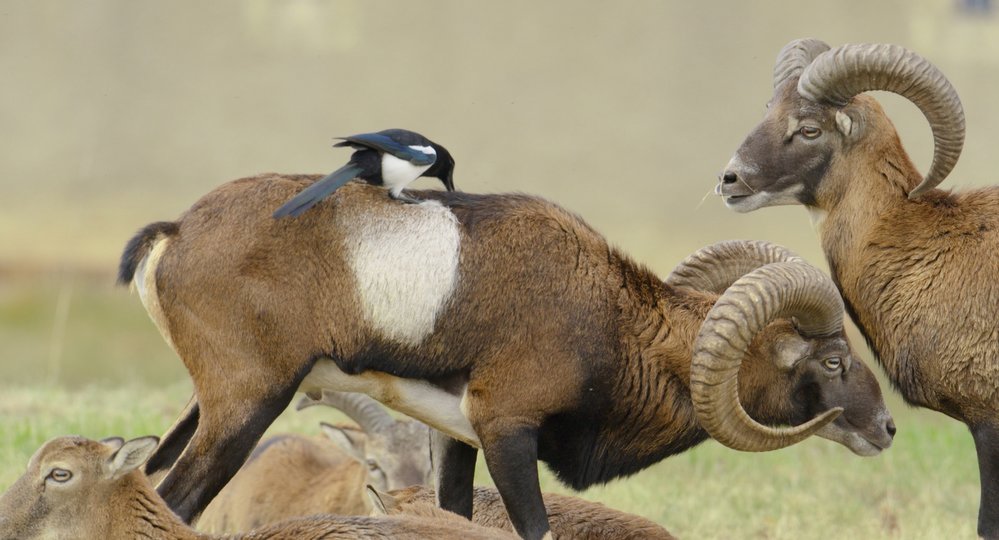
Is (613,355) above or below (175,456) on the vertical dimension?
above

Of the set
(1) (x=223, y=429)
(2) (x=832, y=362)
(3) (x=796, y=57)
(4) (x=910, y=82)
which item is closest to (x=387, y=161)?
(1) (x=223, y=429)

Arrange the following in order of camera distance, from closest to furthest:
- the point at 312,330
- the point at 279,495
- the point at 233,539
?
the point at 233,539 → the point at 312,330 → the point at 279,495

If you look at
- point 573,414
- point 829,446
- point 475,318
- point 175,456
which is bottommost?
point 829,446

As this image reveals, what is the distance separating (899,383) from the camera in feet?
29.9

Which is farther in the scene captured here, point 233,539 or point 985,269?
point 985,269

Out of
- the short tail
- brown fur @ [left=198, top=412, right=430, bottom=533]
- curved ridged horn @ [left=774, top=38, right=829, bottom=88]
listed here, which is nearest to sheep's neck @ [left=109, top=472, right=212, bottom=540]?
the short tail

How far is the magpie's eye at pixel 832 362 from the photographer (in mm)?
8875

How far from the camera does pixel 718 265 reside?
31.6 feet

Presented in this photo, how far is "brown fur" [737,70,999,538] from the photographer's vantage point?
8.80 m

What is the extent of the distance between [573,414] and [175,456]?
2.41 meters

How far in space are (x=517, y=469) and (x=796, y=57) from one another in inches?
143

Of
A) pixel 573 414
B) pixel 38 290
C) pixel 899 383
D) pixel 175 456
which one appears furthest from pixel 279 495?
pixel 38 290

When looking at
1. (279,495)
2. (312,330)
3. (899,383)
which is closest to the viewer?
(312,330)

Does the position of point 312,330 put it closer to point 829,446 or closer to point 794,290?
point 794,290
